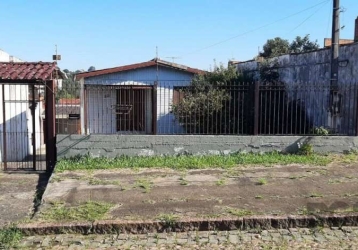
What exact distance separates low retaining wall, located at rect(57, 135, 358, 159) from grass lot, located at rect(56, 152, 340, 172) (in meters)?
0.17

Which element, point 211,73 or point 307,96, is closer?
point 307,96

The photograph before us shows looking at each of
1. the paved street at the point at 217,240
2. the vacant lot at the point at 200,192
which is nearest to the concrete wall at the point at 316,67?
the vacant lot at the point at 200,192

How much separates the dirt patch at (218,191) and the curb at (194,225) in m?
0.21

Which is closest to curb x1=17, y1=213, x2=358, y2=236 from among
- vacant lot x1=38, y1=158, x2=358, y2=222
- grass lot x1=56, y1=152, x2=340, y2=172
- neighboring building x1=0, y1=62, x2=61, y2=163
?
vacant lot x1=38, y1=158, x2=358, y2=222

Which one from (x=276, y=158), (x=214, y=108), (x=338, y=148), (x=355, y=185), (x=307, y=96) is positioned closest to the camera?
(x=355, y=185)

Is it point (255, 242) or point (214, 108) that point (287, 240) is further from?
point (214, 108)

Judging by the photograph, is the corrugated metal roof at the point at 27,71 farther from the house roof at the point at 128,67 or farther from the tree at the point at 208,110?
the house roof at the point at 128,67

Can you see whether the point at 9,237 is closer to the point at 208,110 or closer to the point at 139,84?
the point at 208,110

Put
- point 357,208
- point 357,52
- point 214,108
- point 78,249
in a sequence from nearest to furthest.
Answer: point 78,249 < point 357,208 < point 357,52 < point 214,108

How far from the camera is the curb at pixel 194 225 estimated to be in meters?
5.40

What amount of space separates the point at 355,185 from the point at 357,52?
570cm

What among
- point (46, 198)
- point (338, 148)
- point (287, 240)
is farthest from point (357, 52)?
point (46, 198)

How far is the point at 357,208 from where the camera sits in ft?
19.6

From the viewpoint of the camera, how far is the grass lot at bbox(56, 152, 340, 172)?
9.01 meters
